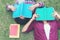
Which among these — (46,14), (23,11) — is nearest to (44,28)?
(46,14)

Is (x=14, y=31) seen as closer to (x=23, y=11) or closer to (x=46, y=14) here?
(x=23, y=11)

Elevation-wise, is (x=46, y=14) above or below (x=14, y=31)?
above

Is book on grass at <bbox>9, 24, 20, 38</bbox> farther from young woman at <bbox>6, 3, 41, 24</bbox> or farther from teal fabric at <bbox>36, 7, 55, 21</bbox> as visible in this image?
teal fabric at <bbox>36, 7, 55, 21</bbox>

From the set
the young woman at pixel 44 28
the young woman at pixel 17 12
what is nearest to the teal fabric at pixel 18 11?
the young woman at pixel 17 12

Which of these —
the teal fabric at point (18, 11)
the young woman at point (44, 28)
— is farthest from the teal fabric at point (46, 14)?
the teal fabric at point (18, 11)

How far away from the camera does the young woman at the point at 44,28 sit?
1883mm

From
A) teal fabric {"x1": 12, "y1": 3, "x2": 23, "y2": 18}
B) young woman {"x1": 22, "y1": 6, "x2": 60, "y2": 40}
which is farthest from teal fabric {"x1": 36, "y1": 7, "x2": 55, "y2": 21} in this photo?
teal fabric {"x1": 12, "y1": 3, "x2": 23, "y2": 18}

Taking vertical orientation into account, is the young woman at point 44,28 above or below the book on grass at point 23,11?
below

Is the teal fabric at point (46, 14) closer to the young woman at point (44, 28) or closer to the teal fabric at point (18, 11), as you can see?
the young woman at point (44, 28)

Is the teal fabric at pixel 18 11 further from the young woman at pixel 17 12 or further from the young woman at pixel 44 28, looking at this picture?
the young woman at pixel 44 28

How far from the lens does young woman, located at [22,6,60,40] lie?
1883mm

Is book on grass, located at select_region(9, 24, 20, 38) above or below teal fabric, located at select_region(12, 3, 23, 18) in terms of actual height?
below

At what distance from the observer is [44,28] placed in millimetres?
1900

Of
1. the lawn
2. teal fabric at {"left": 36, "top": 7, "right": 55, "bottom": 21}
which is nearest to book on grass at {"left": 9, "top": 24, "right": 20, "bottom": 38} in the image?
the lawn
